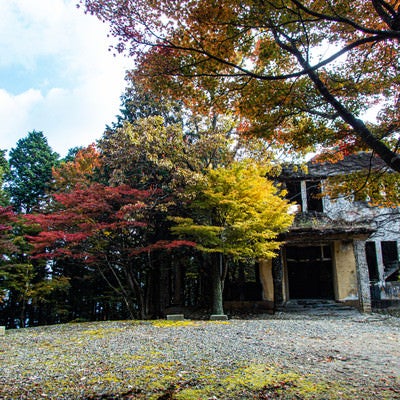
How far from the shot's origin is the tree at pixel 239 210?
10.2 m

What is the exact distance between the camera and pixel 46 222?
10922 mm

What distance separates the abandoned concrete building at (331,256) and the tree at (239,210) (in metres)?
2.88

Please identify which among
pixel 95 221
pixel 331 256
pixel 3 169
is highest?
pixel 3 169

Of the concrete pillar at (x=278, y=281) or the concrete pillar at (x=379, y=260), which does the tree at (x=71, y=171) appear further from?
the concrete pillar at (x=379, y=260)

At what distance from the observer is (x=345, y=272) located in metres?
13.9

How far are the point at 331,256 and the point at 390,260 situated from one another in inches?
153

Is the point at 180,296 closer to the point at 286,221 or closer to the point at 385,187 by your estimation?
the point at 286,221

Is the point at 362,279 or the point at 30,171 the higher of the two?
the point at 30,171

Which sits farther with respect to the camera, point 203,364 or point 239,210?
point 239,210

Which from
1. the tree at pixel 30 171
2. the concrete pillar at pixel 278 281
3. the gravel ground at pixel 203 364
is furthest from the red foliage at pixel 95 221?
the tree at pixel 30 171

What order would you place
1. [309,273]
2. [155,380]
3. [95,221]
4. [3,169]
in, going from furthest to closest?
[3,169] < [309,273] < [95,221] < [155,380]

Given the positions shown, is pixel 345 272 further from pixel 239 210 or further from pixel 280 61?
pixel 280 61

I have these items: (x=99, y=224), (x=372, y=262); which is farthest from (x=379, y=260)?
(x=99, y=224)

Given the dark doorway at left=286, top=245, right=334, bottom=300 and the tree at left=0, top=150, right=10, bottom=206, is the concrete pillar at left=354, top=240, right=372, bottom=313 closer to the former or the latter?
the dark doorway at left=286, top=245, right=334, bottom=300
